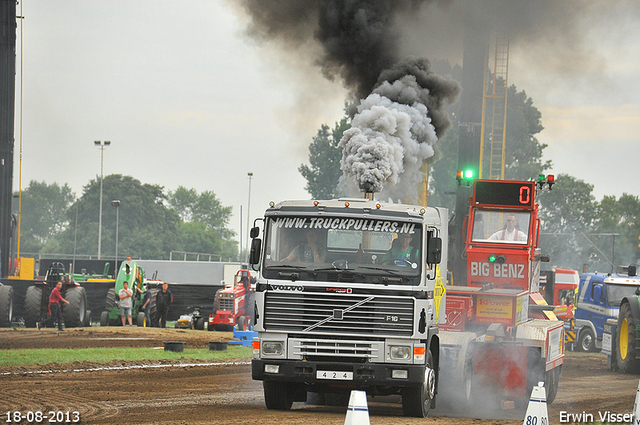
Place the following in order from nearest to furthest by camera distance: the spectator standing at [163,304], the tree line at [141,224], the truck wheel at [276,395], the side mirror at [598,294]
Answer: the truck wheel at [276,395]
the side mirror at [598,294]
the spectator standing at [163,304]
the tree line at [141,224]

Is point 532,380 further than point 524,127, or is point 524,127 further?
point 524,127

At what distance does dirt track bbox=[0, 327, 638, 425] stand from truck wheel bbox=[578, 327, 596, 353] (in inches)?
270

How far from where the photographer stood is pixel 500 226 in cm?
1811

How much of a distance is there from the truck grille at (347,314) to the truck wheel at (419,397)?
2.70ft

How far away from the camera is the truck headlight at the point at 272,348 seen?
11547 millimetres

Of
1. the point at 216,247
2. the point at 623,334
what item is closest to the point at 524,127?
the point at 623,334

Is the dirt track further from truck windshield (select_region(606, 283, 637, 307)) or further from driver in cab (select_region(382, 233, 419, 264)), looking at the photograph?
truck windshield (select_region(606, 283, 637, 307))

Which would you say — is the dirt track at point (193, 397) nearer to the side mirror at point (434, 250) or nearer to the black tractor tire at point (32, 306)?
the side mirror at point (434, 250)

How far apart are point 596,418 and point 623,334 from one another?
10.2 metres

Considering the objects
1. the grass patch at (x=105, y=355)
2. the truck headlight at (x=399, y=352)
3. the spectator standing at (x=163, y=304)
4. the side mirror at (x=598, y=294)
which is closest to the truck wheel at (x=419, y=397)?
the truck headlight at (x=399, y=352)

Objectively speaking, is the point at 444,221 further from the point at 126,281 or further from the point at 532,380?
the point at 126,281

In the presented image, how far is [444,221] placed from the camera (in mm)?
14633

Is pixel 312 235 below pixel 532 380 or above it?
above

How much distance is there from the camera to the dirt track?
38.0 feet
